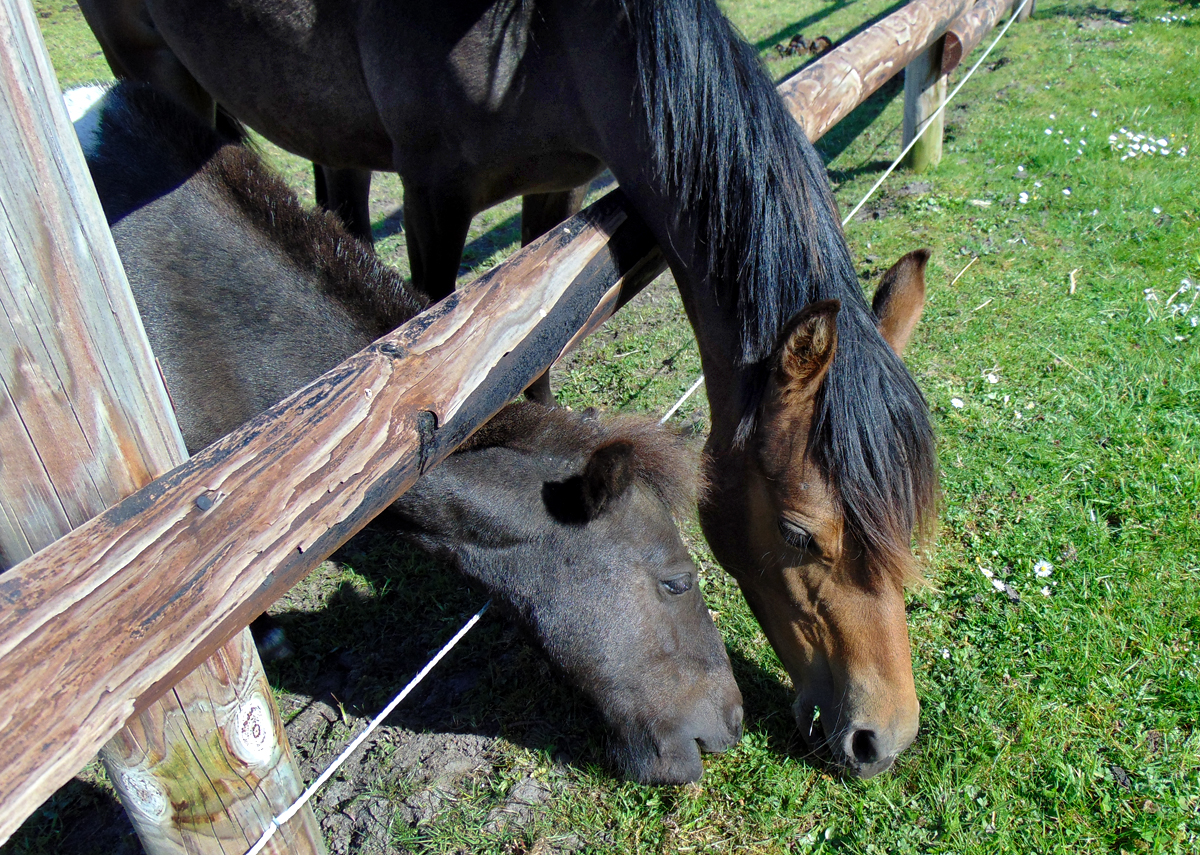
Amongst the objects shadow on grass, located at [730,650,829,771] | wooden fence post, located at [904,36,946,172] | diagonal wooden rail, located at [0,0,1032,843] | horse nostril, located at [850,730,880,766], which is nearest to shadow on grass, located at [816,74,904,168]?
wooden fence post, located at [904,36,946,172]

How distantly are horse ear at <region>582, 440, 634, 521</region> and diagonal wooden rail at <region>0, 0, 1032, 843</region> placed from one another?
11.1 inches

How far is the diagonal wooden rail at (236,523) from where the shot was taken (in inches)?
36.2

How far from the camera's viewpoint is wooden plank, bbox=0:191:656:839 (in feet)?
3.01

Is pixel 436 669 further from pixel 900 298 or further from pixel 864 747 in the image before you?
pixel 900 298

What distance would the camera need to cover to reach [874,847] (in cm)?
210

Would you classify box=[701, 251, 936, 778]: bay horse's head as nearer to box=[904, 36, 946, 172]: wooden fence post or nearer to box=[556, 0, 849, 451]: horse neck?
box=[556, 0, 849, 451]: horse neck

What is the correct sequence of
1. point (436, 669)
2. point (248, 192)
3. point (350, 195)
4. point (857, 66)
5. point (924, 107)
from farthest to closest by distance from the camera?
point (924, 107) → point (350, 195) → point (857, 66) → point (436, 669) → point (248, 192)

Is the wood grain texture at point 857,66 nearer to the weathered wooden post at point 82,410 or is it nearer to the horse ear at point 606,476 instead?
the horse ear at point 606,476

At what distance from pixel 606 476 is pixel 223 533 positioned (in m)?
1.00

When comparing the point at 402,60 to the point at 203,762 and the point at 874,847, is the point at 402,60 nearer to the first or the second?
the point at 203,762

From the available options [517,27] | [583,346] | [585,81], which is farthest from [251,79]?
[583,346]

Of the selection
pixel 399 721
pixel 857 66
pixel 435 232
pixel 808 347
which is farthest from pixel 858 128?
pixel 399 721

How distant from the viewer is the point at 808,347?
183 cm

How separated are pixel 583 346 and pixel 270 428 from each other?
3.44 meters
